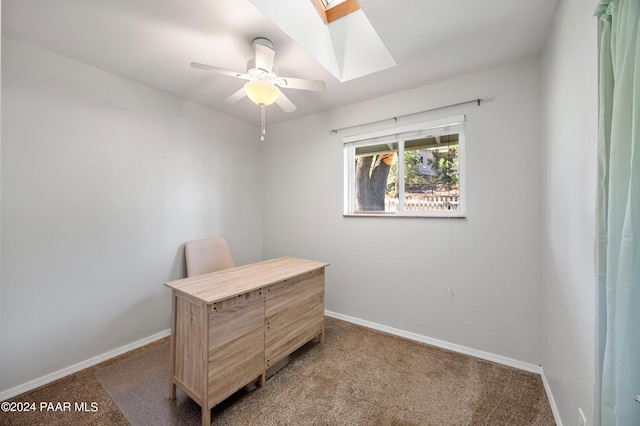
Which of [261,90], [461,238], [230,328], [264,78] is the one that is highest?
[264,78]

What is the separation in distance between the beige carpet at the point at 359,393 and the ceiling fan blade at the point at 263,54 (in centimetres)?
222

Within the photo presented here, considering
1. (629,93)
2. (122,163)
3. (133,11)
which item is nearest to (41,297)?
(122,163)

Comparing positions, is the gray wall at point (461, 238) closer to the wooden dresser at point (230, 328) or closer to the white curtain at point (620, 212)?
the wooden dresser at point (230, 328)

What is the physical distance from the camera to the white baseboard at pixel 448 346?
1971 mm

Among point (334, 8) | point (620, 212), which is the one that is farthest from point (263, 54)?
point (620, 212)

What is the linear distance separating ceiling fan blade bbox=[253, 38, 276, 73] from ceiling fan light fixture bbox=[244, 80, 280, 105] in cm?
12

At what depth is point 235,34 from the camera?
66.5 inches

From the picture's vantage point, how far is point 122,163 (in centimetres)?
224

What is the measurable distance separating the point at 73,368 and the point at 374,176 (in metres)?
3.08

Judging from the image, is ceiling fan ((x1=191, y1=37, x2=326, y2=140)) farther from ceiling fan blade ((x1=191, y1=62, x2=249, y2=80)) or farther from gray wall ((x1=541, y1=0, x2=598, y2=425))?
gray wall ((x1=541, y1=0, x2=598, y2=425))

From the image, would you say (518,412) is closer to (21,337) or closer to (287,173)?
(287,173)

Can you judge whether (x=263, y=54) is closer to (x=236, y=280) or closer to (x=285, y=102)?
(x=285, y=102)

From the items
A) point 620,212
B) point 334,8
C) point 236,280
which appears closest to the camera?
point 620,212

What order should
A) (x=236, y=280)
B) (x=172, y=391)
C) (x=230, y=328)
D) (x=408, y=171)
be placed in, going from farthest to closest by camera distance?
(x=408, y=171) < (x=236, y=280) < (x=172, y=391) < (x=230, y=328)
